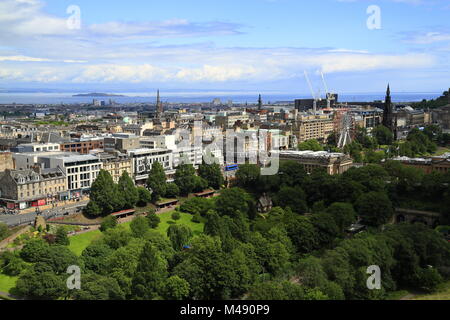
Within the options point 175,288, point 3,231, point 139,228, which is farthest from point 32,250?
point 175,288

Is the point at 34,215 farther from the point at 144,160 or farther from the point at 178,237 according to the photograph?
the point at 144,160

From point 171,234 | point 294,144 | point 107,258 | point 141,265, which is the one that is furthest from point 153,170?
point 294,144

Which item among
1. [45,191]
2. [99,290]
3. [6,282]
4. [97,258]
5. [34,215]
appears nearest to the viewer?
[99,290]

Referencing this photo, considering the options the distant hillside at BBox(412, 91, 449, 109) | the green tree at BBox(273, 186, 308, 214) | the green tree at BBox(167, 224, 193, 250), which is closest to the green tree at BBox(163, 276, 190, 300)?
the green tree at BBox(167, 224, 193, 250)

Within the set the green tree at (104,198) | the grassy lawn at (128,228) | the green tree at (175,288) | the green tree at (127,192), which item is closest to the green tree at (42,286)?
the green tree at (175,288)

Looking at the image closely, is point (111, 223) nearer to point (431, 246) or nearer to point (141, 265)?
point (141, 265)

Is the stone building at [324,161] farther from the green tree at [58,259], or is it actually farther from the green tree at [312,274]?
the green tree at [58,259]
